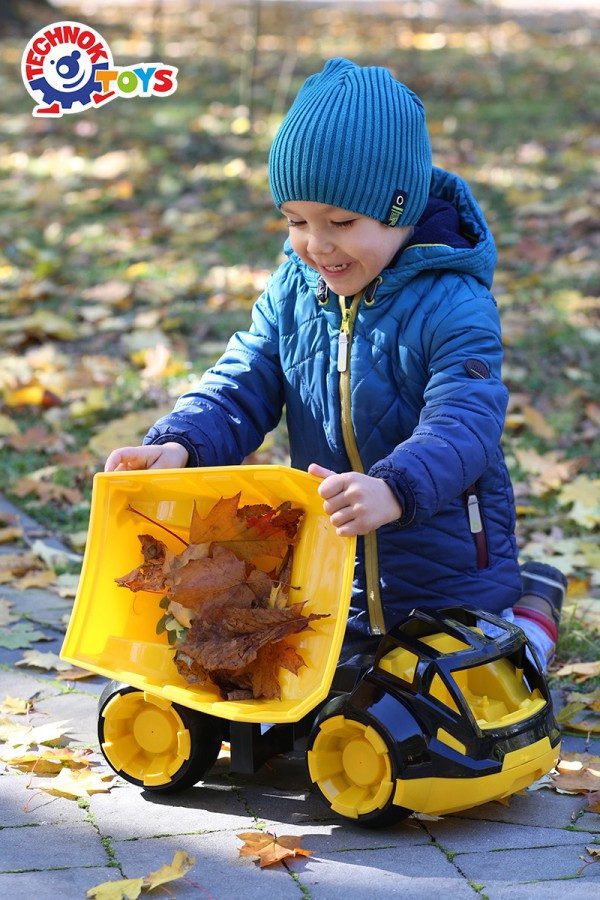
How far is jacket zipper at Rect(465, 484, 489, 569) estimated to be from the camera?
256 cm

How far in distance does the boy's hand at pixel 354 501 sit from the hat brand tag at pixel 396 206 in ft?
1.96

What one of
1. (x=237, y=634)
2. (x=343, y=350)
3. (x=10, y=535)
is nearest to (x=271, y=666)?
(x=237, y=634)

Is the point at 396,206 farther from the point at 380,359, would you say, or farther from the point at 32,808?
the point at 32,808

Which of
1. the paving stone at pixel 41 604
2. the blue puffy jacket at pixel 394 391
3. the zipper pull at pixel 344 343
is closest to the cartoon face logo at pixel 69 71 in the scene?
the blue puffy jacket at pixel 394 391

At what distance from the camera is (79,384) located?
467cm

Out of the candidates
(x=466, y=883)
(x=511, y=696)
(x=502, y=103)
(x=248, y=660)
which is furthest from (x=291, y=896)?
(x=502, y=103)

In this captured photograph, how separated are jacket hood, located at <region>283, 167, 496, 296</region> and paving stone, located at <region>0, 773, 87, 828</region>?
1114 millimetres

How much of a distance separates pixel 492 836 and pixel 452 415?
0.73 meters

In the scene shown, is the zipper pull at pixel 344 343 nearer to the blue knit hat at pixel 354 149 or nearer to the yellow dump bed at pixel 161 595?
the blue knit hat at pixel 354 149

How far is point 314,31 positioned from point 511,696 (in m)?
9.78

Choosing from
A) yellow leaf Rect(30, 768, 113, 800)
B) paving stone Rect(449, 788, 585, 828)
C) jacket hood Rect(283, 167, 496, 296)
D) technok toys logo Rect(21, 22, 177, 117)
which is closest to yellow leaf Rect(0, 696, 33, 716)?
yellow leaf Rect(30, 768, 113, 800)

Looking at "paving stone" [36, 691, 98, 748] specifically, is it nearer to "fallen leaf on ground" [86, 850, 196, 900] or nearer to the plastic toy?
the plastic toy

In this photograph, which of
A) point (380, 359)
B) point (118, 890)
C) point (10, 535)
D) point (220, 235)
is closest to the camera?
point (118, 890)

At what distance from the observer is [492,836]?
217 cm
